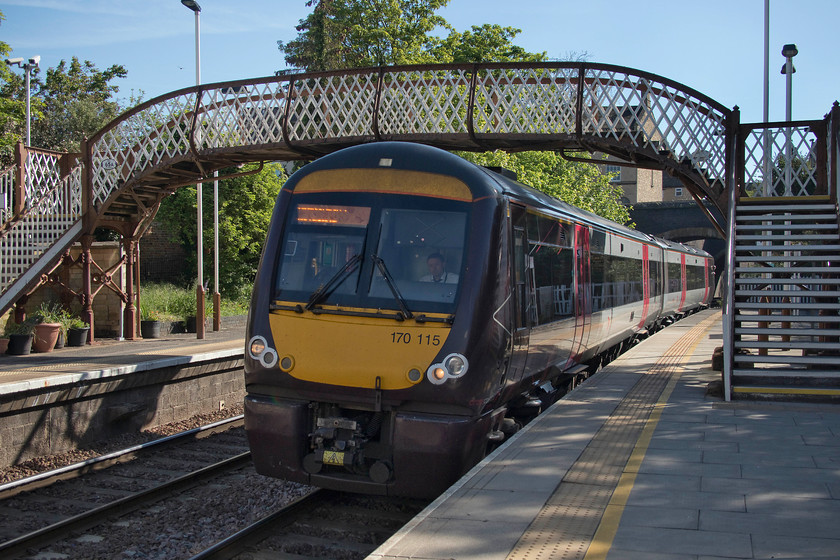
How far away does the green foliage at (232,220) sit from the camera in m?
27.5

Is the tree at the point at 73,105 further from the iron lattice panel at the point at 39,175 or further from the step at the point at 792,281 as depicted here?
the step at the point at 792,281

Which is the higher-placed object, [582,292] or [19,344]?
[582,292]

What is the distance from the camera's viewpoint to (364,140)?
14859mm

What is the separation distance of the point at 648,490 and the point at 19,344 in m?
13.0

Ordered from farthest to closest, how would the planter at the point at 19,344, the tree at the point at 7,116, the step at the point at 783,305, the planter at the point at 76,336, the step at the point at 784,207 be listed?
the tree at the point at 7,116 < the planter at the point at 76,336 < the planter at the point at 19,344 < the step at the point at 784,207 < the step at the point at 783,305

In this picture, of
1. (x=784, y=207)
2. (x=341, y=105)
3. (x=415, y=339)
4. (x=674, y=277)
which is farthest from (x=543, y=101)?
(x=674, y=277)

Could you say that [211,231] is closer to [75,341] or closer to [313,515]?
[75,341]

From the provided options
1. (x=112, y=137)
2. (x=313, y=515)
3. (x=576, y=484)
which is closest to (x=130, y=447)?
(x=313, y=515)

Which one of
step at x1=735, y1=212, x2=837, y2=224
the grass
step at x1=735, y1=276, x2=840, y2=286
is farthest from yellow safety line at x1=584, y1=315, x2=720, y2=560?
the grass

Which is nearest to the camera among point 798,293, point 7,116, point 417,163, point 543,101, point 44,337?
point 417,163

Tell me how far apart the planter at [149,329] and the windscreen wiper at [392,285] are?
14.3 m

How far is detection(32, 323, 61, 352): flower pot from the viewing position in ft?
50.6

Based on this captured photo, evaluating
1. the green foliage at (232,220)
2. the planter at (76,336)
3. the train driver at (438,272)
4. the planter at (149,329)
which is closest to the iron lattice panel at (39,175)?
the planter at (76,336)

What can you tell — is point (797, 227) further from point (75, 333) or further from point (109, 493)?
point (75, 333)
